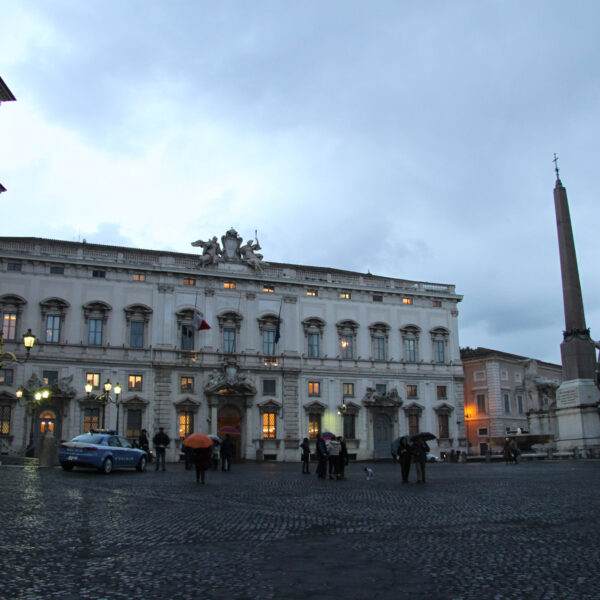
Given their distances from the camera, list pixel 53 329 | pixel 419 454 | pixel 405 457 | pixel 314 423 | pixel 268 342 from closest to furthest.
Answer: pixel 419 454 < pixel 405 457 < pixel 53 329 < pixel 314 423 < pixel 268 342

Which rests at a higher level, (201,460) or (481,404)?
(481,404)

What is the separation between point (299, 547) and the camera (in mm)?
7578

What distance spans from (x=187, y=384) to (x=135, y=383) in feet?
11.4

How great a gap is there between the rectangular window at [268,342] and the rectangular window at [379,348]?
8.24 m

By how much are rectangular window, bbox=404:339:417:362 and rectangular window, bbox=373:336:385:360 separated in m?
1.92

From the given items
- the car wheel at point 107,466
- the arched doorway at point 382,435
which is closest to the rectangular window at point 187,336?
the arched doorway at point 382,435

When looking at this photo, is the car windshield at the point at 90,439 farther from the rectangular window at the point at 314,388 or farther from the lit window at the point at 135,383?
the rectangular window at the point at 314,388

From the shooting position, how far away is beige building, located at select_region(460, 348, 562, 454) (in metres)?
59.1

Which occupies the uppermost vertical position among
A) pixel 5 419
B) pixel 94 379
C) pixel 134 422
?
pixel 94 379

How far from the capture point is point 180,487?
17531 mm

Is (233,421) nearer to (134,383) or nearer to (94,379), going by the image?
(134,383)

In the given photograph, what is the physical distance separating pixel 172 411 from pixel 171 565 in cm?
3934

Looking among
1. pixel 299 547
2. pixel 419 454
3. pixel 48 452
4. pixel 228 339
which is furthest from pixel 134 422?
pixel 299 547

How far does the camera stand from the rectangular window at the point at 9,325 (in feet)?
137
